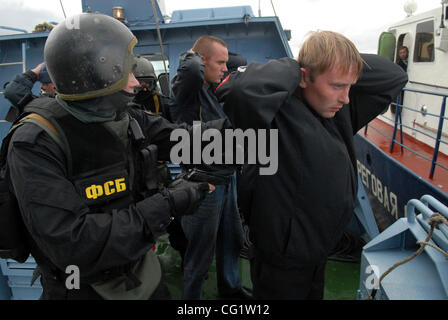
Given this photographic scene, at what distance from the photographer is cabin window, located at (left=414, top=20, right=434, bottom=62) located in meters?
4.80

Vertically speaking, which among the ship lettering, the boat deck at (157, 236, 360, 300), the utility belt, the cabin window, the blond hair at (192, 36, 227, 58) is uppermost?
the cabin window

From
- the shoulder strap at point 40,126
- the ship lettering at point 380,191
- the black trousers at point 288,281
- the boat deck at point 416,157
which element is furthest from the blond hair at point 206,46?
the ship lettering at point 380,191

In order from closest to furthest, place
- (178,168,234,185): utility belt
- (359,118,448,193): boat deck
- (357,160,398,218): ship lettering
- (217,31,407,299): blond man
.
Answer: (217,31,407,299): blond man
(178,168,234,185): utility belt
(359,118,448,193): boat deck
(357,160,398,218): ship lettering

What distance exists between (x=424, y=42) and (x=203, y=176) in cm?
507

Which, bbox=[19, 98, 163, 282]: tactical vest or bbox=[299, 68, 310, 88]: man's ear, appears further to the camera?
bbox=[299, 68, 310, 88]: man's ear

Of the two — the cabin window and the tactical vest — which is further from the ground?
the cabin window

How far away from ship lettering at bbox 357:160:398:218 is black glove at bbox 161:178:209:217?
303 cm

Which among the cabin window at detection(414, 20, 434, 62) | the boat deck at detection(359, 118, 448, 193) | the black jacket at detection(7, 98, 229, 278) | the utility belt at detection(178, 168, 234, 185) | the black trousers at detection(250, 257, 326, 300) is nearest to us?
the black jacket at detection(7, 98, 229, 278)

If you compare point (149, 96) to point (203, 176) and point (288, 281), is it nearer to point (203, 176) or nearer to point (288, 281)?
point (203, 176)

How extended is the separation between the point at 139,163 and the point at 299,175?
82cm

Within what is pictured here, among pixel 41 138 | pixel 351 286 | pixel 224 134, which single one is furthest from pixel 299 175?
pixel 351 286

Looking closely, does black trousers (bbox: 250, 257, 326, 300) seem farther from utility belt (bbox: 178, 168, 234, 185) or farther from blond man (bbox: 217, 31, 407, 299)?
utility belt (bbox: 178, 168, 234, 185)

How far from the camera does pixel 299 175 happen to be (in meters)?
1.44

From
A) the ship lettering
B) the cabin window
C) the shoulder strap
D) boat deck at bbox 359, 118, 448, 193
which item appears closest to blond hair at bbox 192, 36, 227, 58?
the shoulder strap
